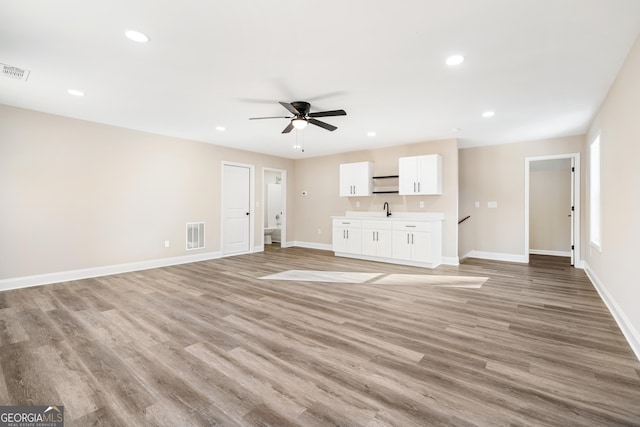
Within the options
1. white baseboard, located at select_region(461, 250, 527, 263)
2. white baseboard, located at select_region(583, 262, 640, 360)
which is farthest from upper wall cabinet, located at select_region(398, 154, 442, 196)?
white baseboard, located at select_region(583, 262, 640, 360)

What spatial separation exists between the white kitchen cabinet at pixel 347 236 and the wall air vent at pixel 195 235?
3037 millimetres

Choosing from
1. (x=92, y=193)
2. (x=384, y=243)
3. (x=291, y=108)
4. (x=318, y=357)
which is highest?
(x=291, y=108)

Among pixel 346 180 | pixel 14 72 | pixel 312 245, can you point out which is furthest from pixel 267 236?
pixel 14 72

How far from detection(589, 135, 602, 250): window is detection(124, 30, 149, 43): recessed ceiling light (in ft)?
18.7

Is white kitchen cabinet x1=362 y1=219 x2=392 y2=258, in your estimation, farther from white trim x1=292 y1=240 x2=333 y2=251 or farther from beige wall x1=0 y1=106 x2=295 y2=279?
beige wall x1=0 y1=106 x2=295 y2=279

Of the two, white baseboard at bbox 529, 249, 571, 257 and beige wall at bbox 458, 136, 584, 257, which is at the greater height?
beige wall at bbox 458, 136, 584, 257

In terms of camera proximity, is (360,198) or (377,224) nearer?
(377,224)

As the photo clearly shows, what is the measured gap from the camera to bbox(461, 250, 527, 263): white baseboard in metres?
6.22

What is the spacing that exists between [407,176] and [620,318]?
3985 mm

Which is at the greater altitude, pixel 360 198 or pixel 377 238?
pixel 360 198

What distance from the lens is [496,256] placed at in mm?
6484

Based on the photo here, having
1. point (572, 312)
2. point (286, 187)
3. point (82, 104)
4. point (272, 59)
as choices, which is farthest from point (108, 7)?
point (286, 187)

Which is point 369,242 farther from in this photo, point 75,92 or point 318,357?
point 75,92

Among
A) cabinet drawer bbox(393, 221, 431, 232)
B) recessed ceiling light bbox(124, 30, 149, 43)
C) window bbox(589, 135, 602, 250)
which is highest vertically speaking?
recessed ceiling light bbox(124, 30, 149, 43)
